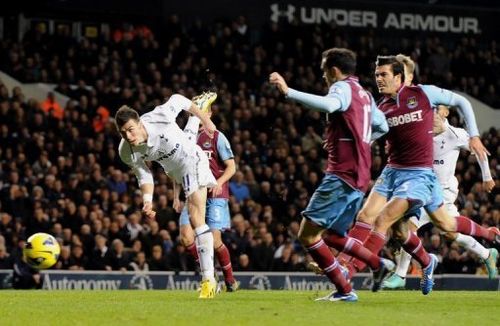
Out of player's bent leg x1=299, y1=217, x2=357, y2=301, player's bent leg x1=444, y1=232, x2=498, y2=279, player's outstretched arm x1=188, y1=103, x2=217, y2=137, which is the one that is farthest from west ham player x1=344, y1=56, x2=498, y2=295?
player's bent leg x1=444, y1=232, x2=498, y2=279

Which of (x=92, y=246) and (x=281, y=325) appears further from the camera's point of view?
(x=92, y=246)

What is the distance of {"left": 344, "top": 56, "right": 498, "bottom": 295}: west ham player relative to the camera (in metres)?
12.3

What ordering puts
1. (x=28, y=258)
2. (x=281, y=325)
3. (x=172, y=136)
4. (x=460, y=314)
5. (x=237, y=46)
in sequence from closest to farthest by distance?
(x=281, y=325) < (x=460, y=314) < (x=172, y=136) < (x=28, y=258) < (x=237, y=46)

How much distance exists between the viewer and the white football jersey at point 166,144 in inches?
499

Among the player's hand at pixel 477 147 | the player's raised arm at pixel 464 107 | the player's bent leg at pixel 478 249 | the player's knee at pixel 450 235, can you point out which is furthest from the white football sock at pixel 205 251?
the player's bent leg at pixel 478 249

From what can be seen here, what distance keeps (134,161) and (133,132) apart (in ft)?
2.59

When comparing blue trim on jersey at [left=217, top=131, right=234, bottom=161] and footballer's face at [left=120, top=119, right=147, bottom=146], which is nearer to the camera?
footballer's face at [left=120, top=119, right=147, bottom=146]

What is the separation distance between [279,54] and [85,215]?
353 inches

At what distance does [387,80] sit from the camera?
12516 millimetres

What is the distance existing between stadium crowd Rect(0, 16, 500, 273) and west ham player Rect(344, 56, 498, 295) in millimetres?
8740

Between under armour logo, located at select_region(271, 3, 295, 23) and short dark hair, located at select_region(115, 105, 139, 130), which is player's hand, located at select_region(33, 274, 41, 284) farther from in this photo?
under armour logo, located at select_region(271, 3, 295, 23)

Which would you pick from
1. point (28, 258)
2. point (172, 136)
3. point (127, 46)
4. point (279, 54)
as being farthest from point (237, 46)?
point (172, 136)

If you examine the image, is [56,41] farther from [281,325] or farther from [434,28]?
[281,325]

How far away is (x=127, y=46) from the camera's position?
88.3ft
